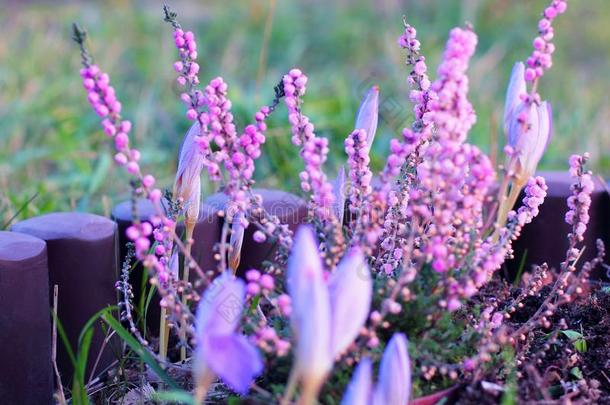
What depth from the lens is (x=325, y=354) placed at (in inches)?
32.2

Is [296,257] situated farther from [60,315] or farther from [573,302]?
[573,302]

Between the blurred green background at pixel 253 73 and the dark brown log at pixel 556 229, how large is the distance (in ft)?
1.27

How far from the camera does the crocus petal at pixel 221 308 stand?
0.88 meters

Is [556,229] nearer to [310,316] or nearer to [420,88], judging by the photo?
[420,88]

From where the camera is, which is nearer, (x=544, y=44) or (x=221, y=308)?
(x=221, y=308)

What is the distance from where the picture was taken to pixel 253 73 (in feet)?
15.2

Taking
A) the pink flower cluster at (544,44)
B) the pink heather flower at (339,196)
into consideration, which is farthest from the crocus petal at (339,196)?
the pink flower cluster at (544,44)

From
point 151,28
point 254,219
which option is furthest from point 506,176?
point 151,28

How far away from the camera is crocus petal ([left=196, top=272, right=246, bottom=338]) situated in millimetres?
879

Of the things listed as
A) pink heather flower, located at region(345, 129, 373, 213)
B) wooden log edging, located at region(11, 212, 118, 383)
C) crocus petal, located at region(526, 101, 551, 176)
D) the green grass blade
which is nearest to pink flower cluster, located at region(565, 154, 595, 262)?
crocus petal, located at region(526, 101, 551, 176)

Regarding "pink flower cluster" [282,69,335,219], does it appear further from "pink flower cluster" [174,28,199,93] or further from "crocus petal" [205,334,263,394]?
"crocus petal" [205,334,263,394]

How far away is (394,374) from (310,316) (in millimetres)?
170

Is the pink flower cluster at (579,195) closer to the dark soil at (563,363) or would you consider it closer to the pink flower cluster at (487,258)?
the pink flower cluster at (487,258)

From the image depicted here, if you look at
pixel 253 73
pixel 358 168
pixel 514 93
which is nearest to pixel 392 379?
pixel 358 168
